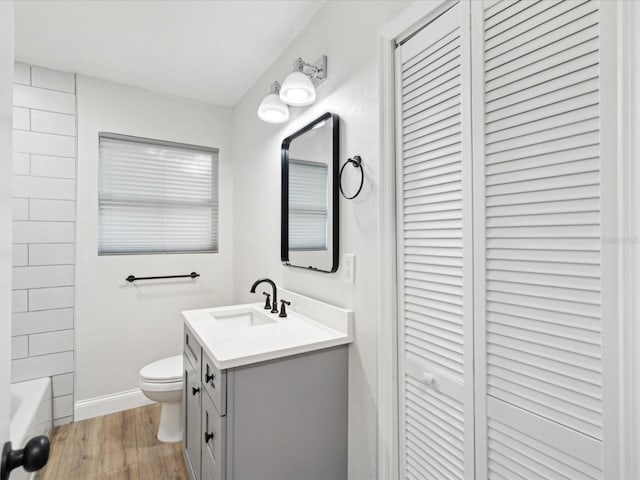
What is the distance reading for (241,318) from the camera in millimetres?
2039

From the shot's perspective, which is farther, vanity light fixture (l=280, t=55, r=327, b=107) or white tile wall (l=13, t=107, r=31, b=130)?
white tile wall (l=13, t=107, r=31, b=130)

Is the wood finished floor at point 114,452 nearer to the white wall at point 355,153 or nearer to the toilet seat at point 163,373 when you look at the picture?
the toilet seat at point 163,373

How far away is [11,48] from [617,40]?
45.6 inches

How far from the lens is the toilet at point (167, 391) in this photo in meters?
2.08

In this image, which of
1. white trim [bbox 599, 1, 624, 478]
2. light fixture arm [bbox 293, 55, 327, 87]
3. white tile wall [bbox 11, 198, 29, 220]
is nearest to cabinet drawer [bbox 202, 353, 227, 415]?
white trim [bbox 599, 1, 624, 478]

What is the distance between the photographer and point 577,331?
2.60 ft

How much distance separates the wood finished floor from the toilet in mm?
73

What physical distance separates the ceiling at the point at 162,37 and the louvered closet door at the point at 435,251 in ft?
2.94

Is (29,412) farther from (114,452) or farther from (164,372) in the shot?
(164,372)

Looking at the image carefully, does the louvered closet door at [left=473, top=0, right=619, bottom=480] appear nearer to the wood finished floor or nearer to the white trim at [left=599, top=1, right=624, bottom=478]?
the white trim at [left=599, top=1, right=624, bottom=478]

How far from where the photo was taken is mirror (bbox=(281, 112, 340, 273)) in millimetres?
1629

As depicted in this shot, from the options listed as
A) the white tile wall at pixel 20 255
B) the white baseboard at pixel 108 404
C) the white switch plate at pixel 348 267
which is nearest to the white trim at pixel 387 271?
the white switch plate at pixel 348 267

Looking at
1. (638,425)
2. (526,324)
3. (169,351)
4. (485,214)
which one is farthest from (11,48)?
(169,351)

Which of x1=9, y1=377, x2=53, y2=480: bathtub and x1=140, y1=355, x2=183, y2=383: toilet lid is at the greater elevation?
x1=140, y1=355, x2=183, y2=383: toilet lid
